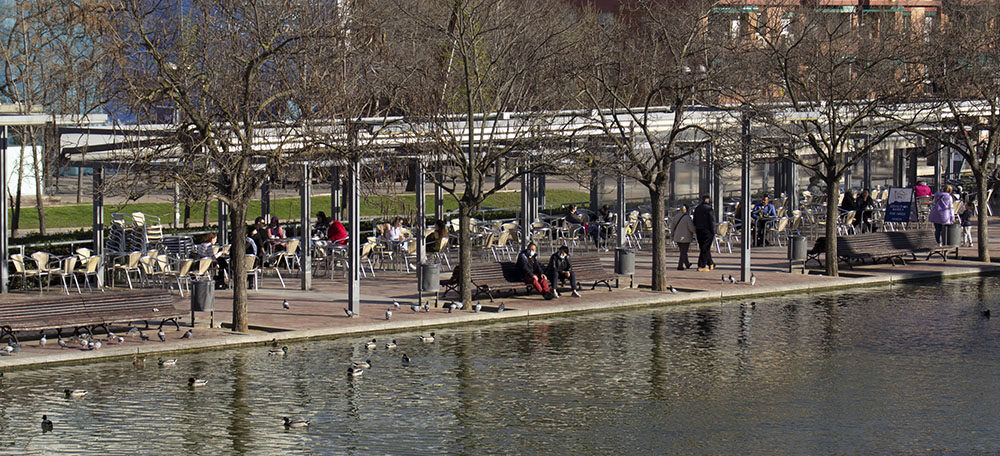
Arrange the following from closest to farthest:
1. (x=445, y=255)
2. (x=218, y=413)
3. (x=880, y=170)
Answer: (x=218, y=413) → (x=445, y=255) → (x=880, y=170)

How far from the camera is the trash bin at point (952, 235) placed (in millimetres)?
30000

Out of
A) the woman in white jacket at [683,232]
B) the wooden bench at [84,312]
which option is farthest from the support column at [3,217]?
the woman in white jacket at [683,232]

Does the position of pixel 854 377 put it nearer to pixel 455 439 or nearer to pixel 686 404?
pixel 686 404

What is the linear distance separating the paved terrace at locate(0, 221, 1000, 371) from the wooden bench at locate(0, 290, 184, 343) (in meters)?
0.31

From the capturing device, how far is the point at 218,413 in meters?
13.5

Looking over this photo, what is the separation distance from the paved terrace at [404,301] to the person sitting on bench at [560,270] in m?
0.29

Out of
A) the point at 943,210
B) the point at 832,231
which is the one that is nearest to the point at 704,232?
the point at 832,231

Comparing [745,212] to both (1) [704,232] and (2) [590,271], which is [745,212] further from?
(2) [590,271]

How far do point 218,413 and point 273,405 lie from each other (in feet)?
2.14

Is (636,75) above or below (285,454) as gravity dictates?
above

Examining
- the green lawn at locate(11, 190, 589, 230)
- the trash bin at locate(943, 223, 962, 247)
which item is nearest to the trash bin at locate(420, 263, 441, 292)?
the trash bin at locate(943, 223, 962, 247)

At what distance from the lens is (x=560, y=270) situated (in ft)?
75.4

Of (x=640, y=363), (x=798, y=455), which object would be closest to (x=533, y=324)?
(x=640, y=363)

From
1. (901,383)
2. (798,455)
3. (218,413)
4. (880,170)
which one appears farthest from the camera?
(880,170)
